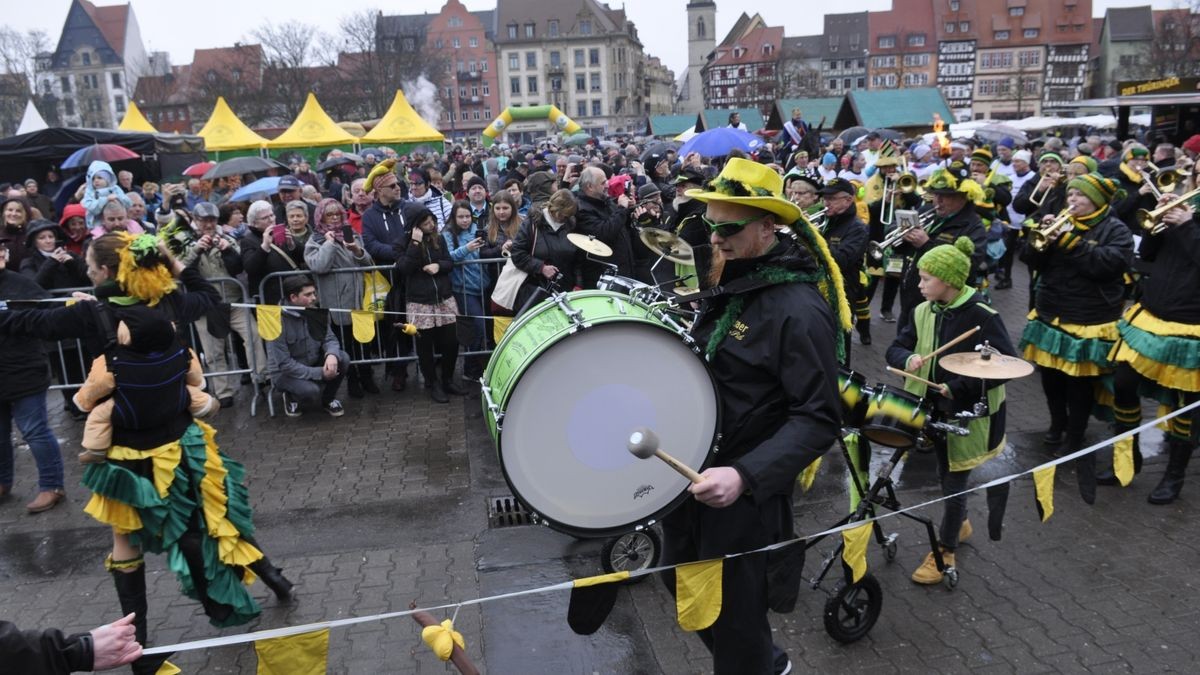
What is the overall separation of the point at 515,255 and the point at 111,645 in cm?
536

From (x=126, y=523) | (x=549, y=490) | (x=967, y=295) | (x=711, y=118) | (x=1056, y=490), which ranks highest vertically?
(x=711, y=118)

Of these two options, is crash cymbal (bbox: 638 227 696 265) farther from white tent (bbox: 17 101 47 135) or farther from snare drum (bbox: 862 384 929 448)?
white tent (bbox: 17 101 47 135)

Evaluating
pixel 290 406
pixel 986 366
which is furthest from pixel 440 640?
pixel 290 406

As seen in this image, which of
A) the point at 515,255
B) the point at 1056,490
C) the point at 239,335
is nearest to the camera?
the point at 1056,490

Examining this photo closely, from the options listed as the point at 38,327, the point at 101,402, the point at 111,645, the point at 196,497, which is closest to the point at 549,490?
the point at 111,645

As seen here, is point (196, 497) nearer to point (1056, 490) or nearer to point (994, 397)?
point (994, 397)

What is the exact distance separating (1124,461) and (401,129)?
23.0 meters

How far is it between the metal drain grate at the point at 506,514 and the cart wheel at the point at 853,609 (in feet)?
7.11

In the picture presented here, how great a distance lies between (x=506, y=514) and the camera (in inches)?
227

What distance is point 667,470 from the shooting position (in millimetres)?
3025

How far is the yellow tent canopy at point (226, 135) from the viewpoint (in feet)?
78.0

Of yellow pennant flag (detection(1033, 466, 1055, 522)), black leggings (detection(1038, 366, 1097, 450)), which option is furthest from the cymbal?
black leggings (detection(1038, 366, 1097, 450))

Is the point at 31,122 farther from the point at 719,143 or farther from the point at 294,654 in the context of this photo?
the point at 294,654

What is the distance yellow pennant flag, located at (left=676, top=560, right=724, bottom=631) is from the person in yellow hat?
44 mm
